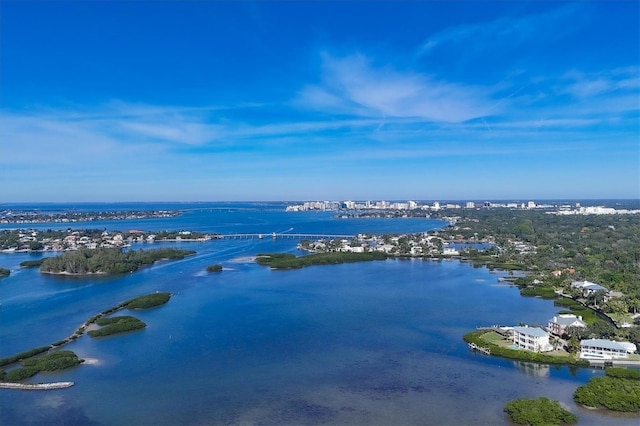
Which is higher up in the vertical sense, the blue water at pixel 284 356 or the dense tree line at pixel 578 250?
the dense tree line at pixel 578 250

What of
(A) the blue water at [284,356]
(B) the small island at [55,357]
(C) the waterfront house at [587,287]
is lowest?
(A) the blue water at [284,356]

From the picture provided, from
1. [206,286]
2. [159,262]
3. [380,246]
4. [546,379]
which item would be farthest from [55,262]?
[546,379]

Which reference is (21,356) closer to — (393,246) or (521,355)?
(521,355)

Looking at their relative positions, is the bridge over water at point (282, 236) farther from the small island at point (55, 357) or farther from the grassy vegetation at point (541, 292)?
the small island at point (55, 357)

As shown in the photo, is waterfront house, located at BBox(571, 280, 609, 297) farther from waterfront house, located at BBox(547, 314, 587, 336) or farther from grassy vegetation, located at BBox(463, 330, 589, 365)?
grassy vegetation, located at BBox(463, 330, 589, 365)

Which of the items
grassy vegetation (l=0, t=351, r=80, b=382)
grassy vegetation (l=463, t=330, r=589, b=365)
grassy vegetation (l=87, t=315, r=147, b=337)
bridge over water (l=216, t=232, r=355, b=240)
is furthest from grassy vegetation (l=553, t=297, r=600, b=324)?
bridge over water (l=216, t=232, r=355, b=240)

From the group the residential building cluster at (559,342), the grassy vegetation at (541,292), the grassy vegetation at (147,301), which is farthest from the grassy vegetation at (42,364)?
the grassy vegetation at (541,292)

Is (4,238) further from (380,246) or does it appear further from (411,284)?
(411,284)
